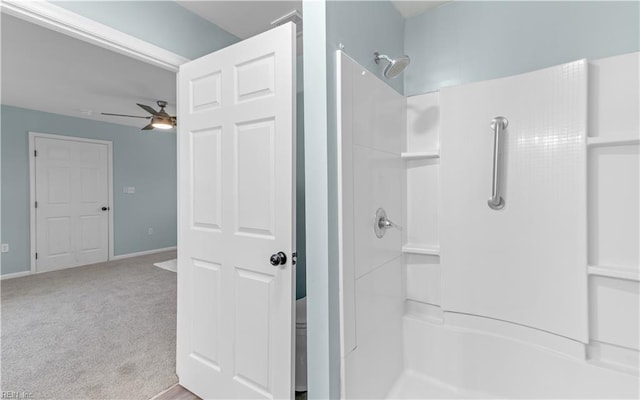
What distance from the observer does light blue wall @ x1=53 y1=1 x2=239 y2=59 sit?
144cm

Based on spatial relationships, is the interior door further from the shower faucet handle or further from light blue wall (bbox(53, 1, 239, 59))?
the shower faucet handle

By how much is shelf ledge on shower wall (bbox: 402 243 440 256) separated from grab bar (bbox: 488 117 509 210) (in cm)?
40

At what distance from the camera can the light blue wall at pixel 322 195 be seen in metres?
1.24

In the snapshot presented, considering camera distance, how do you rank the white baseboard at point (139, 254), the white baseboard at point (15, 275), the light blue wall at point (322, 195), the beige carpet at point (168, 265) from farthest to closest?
the white baseboard at point (139, 254), the beige carpet at point (168, 265), the white baseboard at point (15, 275), the light blue wall at point (322, 195)

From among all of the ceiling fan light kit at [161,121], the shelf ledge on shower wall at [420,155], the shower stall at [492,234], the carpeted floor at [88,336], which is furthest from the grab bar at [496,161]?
the ceiling fan light kit at [161,121]

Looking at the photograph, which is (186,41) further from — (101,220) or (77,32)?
(101,220)

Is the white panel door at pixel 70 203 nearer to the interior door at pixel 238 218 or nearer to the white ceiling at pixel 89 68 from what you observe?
the white ceiling at pixel 89 68

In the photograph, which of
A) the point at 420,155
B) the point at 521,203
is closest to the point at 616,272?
the point at 521,203

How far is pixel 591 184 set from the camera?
4.45 ft

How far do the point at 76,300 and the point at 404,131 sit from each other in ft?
12.5

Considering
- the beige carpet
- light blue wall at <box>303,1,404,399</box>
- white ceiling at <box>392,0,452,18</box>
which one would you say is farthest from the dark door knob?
the beige carpet

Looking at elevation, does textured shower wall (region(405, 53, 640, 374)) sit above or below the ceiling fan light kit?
below

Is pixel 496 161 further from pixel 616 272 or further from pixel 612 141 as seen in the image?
pixel 616 272

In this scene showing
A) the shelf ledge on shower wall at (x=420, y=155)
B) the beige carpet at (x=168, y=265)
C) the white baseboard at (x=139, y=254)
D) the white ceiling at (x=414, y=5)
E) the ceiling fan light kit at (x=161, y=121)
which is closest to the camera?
the shelf ledge on shower wall at (x=420, y=155)
